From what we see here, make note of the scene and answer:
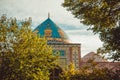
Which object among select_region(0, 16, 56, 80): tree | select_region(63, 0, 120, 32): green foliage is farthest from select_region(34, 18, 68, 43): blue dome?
select_region(63, 0, 120, 32): green foliage

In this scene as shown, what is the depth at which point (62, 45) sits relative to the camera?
140 ft

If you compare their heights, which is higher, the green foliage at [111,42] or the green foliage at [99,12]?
the green foliage at [99,12]

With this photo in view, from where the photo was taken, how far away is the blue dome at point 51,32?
43375 mm

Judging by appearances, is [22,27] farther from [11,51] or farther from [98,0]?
[98,0]

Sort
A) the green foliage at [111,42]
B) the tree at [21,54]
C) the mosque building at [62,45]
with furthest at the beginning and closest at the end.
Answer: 1. the mosque building at [62,45]
2. the tree at [21,54]
3. the green foliage at [111,42]

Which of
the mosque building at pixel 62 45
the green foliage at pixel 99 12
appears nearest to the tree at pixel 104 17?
the green foliage at pixel 99 12

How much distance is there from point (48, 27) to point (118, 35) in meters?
33.9

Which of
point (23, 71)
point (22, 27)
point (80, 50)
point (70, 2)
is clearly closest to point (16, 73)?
point (23, 71)

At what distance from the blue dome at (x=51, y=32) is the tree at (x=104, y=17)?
3100 cm

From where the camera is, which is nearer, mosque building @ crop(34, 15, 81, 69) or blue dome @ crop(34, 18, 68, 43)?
mosque building @ crop(34, 15, 81, 69)

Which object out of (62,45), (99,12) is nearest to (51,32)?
(62,45)

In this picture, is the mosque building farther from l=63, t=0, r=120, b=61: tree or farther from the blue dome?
l=63, t=0, r=120, b=61: tree

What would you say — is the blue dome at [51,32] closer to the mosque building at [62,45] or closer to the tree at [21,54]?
the mosque building at [62,45]

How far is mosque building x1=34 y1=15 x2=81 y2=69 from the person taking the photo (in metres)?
42.1
